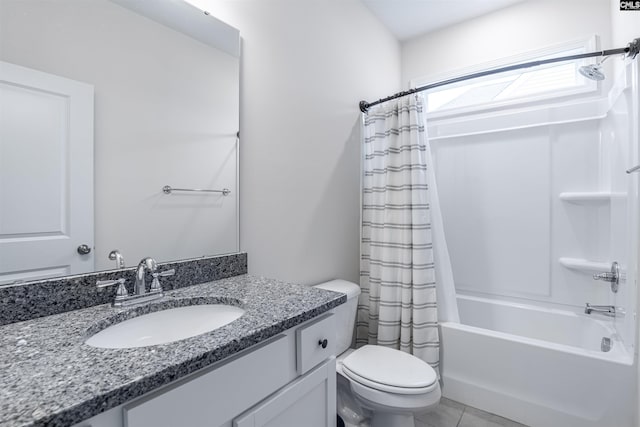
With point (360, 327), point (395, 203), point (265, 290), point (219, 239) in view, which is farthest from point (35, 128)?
point (360, 327)

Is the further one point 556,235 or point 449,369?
point 556,235

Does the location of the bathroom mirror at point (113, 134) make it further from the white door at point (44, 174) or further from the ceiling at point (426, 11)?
the ceiling at point (426, 11)

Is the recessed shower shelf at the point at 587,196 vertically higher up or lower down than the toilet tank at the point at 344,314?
higher up

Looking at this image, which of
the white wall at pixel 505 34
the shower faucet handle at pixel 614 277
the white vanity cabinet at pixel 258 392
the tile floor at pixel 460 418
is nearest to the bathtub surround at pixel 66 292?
the white vanity cabinet at pixel 258 392

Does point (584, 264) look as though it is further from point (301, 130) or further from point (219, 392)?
point (219, 392)

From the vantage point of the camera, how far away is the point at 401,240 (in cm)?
190

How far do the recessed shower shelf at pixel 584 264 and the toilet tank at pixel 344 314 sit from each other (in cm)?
153

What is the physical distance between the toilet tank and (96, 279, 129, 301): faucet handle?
1.03 metres

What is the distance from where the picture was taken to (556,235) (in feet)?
7.20

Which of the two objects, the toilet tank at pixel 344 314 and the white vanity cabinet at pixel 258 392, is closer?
the white vanity cabinet at pixel 258 392

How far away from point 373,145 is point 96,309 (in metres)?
1.79

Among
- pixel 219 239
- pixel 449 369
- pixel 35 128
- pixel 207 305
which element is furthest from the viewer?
pixel 449 369

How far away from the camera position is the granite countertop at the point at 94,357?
461 millimetres

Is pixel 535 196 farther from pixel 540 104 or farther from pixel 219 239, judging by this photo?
pixel 219 239
